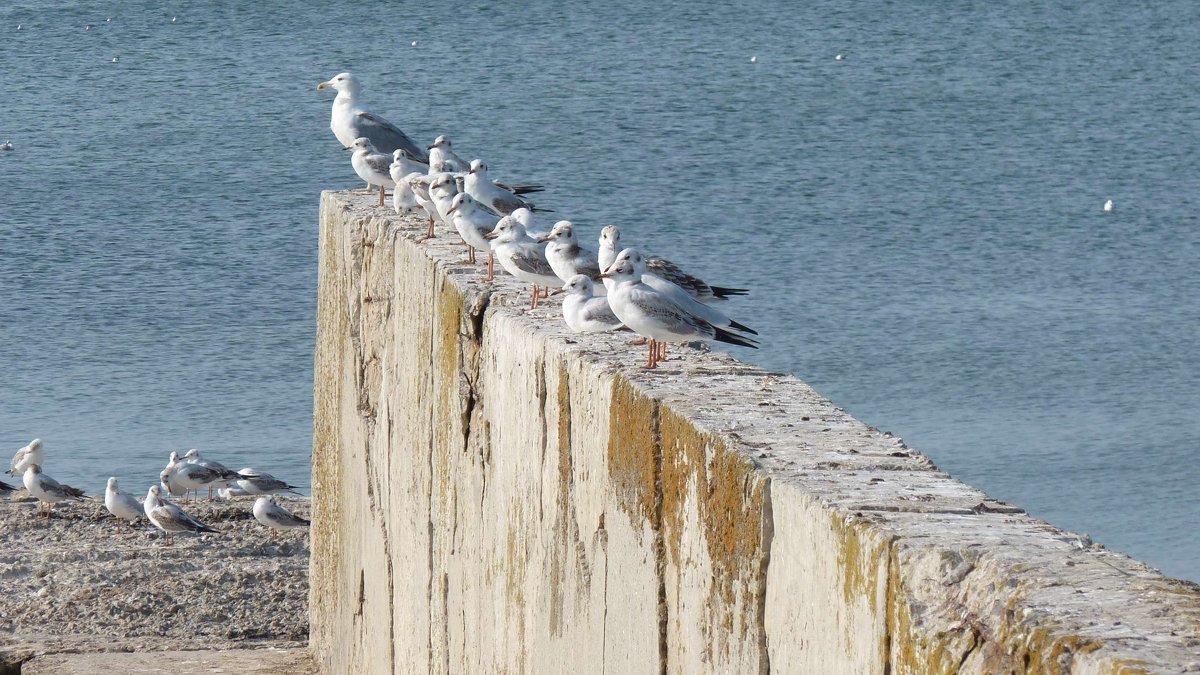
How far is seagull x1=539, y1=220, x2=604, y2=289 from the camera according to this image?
478cm

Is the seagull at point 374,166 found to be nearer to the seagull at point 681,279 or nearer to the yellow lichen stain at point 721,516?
the seagull at point 681,279

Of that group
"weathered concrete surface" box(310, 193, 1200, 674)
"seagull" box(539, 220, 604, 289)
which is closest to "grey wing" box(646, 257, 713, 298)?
"seagull" box(539, 220, 604, 289)

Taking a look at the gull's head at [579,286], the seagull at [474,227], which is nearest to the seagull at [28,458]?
the seagull at [474,227]

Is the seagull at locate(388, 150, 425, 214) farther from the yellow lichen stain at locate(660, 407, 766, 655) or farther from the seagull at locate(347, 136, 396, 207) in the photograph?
the yellow lichen stain at locate(660, 407, 766, 655)

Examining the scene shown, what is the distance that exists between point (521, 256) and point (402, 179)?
4.96 feet

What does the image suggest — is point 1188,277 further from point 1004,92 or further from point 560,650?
point 560,650

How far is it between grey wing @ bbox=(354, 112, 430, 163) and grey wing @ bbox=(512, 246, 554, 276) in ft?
9.48

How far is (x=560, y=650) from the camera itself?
369 cm

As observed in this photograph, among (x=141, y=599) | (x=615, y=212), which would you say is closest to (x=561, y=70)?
(x=615, y=212)

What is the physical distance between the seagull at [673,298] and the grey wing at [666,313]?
2cm

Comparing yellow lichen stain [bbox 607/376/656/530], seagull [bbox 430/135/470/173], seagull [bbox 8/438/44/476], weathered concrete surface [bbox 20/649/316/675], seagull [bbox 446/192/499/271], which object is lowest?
weathered concrete surface [bbox 20/649/316/675]

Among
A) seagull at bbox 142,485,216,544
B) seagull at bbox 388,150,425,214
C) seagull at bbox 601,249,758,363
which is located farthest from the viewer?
seagull at bbox 142,485,216,544

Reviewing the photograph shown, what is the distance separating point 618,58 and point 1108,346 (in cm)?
1610

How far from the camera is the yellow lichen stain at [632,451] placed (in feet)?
10.5
